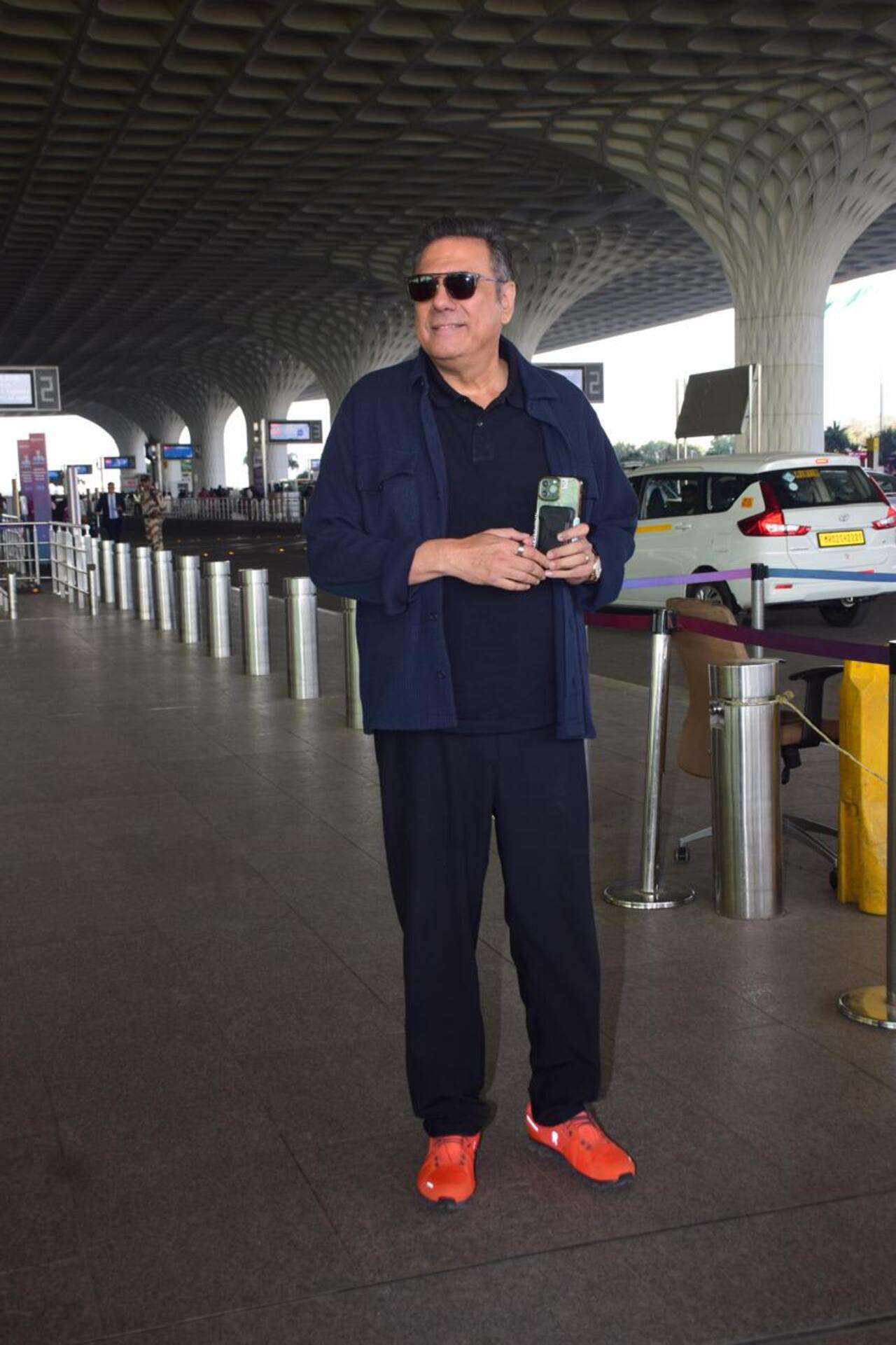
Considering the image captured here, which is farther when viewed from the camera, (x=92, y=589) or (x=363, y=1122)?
(x=92, y=589)

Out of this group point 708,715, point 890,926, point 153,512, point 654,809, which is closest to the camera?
point 890,926

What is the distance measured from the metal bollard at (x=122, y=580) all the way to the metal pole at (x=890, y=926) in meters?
16.1

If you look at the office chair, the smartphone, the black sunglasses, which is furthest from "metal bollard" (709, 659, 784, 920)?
the black sunglasses

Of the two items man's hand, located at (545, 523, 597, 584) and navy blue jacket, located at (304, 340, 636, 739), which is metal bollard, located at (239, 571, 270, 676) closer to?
navy blue jacket, located at (304, 340, 636, 739)

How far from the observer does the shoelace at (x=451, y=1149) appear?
3.01 meters

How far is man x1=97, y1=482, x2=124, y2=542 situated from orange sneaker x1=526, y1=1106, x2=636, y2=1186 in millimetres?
29445

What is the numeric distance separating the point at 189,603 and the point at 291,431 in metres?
58.0

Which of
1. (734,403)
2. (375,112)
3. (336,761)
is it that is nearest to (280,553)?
(375,112)

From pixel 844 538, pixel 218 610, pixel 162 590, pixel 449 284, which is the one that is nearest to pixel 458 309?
pixel 449 284

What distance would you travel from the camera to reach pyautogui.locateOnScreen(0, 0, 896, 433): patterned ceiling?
2088 centimetres

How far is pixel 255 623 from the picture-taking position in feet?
39.0

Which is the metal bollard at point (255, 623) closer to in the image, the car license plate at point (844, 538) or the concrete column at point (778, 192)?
the car license plate at point (844, 538)

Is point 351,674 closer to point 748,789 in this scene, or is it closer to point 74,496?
point 748,789

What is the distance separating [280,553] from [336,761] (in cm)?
2498
